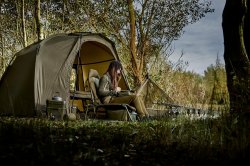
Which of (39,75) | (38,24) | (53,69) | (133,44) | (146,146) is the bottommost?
(146,146)

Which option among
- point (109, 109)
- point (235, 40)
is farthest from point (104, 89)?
point (235, 40)

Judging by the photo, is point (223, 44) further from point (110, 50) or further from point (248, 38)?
point (110, 50)

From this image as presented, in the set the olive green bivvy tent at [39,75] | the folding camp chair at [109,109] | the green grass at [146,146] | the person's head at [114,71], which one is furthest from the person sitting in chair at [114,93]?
the green grass at [146,146]

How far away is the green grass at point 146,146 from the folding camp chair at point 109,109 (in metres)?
4.06

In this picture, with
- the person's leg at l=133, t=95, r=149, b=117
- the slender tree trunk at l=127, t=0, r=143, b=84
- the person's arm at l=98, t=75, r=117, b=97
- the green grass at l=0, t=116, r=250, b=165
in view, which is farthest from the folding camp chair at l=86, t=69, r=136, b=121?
the slender tree trunk at l=127, t=0, r=143, b=84

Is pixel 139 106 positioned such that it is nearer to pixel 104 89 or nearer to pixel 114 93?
pixel 114 93

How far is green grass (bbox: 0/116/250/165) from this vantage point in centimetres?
367

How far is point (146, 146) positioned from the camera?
Result: 4699 millimetres

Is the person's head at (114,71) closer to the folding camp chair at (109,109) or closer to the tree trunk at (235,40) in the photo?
the folding camp chair at (109,109)

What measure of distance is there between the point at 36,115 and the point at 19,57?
94.0 inches

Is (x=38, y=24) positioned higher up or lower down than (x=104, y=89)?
higher up

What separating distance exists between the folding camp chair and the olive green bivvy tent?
0.79m

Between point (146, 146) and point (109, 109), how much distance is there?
5.17 metres

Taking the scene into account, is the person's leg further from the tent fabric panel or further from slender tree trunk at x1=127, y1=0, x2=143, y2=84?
slender tree trunk at x1=127, y1=0, x2=143, y2=84
